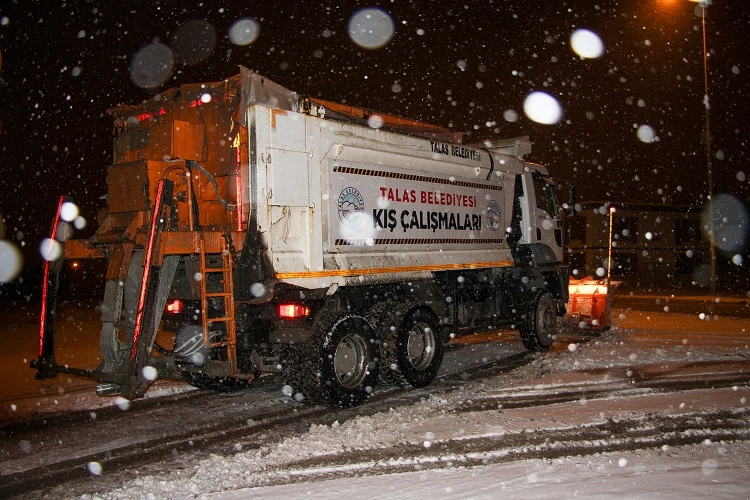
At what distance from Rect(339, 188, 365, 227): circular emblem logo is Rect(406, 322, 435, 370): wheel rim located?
1837mm

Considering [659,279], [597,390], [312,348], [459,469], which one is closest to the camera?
[459,469]

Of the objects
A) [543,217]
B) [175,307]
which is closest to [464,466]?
[175,307]

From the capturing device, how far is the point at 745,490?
441cm

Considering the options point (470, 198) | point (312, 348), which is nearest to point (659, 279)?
point (470, 198)

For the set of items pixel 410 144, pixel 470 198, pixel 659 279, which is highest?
pixel 410 144

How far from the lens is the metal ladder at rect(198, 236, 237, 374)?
6.57m

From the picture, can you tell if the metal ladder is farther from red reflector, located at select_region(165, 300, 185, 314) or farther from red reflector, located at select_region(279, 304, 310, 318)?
red reflector, located at select_region(165, 300, 185, 314)

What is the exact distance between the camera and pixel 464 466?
5113 mm

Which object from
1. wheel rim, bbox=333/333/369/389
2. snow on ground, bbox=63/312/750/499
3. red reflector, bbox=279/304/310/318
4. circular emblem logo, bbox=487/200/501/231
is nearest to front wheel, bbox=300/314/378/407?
wheel rim, bbox=333/333/369/389

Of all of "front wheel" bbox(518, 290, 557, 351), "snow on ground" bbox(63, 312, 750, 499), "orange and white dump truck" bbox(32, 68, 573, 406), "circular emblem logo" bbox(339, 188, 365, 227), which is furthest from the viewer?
"front wheel" bbox(518, 290, 557, 351)

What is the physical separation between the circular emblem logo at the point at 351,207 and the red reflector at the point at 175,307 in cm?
227

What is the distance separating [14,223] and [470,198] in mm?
28816

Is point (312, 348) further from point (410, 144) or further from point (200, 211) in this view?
point (410, 144)

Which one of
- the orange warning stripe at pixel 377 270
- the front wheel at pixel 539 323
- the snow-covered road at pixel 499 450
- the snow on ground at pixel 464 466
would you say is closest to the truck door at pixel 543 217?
the front wheel at pixel 539 323
